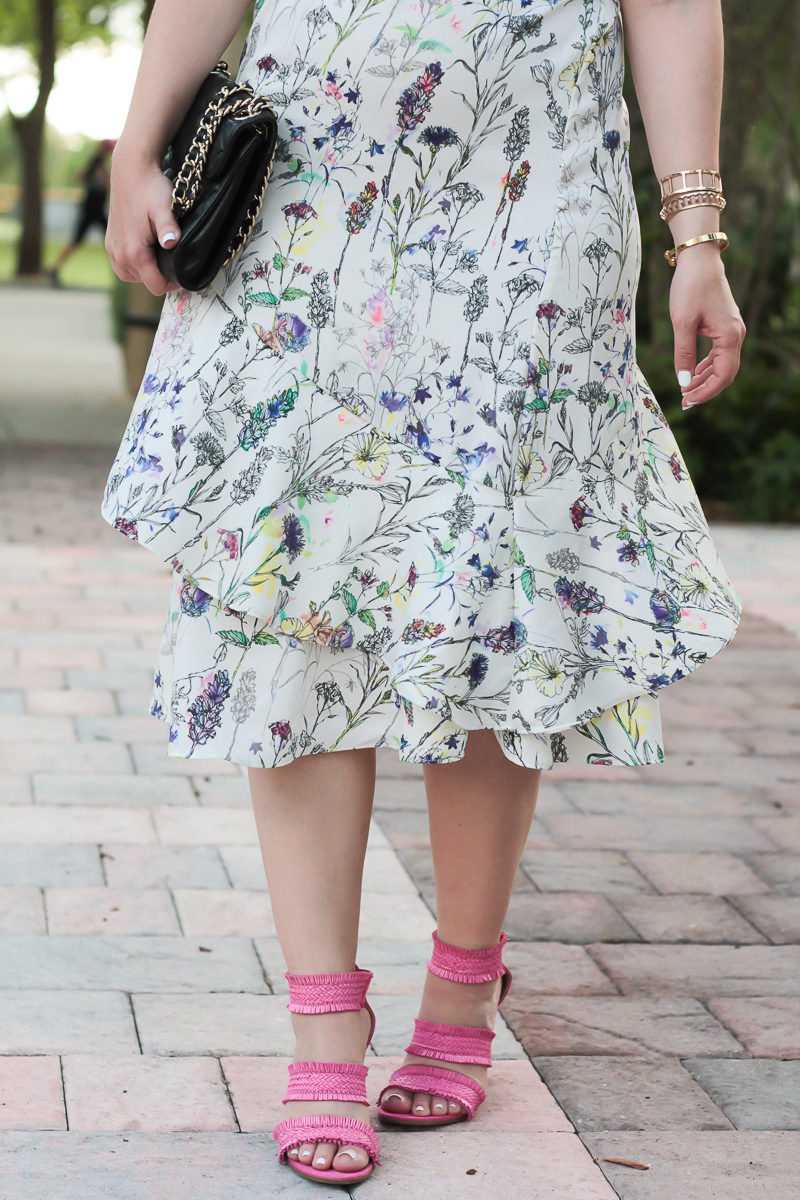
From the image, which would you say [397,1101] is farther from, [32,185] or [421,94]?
[32,185]

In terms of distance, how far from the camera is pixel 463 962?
74.7 inches

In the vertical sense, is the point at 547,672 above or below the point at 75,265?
above

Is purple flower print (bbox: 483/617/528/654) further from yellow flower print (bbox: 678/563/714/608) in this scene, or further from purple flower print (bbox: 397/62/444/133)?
purple flower print (bbox: 397/62/444/133)

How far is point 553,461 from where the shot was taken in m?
1.72

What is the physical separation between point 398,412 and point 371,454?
57 millimetres

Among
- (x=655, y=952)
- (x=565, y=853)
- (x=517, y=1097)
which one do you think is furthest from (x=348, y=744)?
(x=565, y=853)

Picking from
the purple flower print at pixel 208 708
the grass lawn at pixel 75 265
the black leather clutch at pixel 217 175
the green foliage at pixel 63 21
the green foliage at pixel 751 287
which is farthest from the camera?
the green foliage at pixel 63 21

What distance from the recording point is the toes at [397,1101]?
6.04ft

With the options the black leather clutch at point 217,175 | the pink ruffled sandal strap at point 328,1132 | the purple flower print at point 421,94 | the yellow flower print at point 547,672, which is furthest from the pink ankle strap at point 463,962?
the purple flower print at point 421,94

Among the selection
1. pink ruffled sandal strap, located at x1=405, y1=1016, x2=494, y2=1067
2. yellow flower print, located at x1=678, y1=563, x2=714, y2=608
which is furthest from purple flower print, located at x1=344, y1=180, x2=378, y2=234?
pink ruffled sandal strap, located at x1=405, y1=1016, x2=494, y2=1067

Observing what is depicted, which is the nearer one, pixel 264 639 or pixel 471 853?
pixel 264 639

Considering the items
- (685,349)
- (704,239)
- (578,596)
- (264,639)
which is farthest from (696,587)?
(264,639)

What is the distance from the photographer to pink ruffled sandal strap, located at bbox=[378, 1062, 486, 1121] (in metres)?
1.85

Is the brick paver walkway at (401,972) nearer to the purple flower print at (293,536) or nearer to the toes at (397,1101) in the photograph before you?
the toes at (397,1101)
